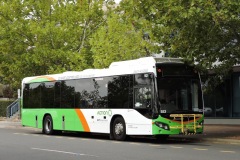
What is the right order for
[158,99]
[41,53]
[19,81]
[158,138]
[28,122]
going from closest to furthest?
[158,99] → [158,138] → [28,122] → [41,53] → [19,81]

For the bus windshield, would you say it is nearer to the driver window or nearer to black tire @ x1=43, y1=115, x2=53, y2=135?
the driver window

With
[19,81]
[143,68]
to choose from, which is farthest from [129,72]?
[19,81]

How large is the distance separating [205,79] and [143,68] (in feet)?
14.0

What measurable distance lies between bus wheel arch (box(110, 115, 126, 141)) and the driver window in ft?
4.01

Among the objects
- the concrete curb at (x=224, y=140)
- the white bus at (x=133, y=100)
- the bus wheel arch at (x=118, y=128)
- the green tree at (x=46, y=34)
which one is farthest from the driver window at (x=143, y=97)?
the green tree at (x=46, y=34)

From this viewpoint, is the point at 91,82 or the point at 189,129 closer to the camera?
the point at 189,129

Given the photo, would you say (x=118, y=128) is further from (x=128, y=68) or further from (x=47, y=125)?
(x=47, y=125)

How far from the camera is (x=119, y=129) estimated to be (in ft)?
61.6

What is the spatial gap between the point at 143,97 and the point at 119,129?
2074 mm

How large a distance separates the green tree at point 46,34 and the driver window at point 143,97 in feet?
42.1

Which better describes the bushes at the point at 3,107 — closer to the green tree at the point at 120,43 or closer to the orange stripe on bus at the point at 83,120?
the green tree at the point at 120,43

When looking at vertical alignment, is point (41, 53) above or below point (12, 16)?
below

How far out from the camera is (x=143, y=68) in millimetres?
17609

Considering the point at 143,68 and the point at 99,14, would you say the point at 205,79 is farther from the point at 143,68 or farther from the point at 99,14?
the point at 99,14
